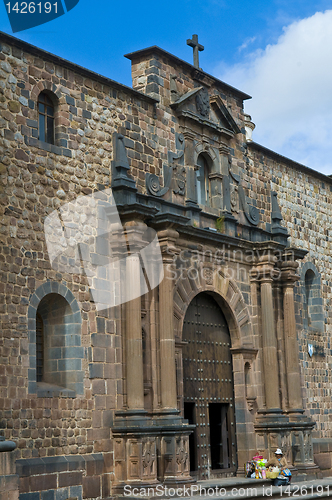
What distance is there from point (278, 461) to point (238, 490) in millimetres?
2087

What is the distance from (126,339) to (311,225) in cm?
951

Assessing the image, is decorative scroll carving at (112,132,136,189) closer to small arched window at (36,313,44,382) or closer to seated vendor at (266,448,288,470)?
small arched window at (36,313,44,382)

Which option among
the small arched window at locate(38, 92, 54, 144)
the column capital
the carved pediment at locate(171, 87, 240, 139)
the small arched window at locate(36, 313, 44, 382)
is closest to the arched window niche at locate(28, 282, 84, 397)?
the small arched window at locate(36, 313, 44, 382)

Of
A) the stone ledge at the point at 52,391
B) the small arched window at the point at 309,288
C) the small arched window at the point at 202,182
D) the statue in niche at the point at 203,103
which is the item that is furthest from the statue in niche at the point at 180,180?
the small arched window at the point at 309,288

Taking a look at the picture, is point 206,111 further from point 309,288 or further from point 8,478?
point 8,478

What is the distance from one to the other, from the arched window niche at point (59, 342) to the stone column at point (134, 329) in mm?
1079

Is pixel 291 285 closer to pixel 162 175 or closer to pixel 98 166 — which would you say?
pixel 162 175

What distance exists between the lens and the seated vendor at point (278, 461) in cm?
1728

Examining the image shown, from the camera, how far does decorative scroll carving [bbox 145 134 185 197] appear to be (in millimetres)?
16188

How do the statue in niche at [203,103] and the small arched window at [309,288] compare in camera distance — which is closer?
the statue in niche at [203,103]

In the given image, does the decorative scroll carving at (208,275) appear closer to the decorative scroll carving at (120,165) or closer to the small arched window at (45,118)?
the decorative scroll carving at (120,165)

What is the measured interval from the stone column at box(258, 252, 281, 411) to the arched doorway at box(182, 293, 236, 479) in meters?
0.90

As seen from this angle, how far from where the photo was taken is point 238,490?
1567cm

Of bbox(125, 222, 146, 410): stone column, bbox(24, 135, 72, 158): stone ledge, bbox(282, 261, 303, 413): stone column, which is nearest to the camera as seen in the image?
bbox(24, 135, 72, 158): stone ledge
